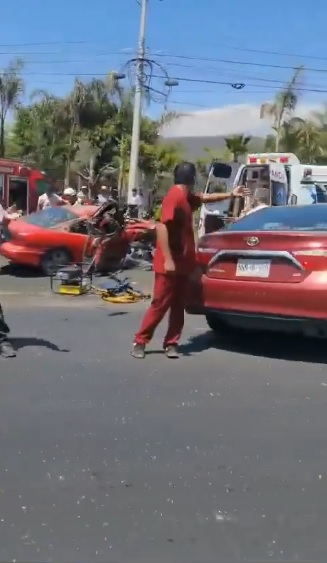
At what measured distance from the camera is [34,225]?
13.1 m

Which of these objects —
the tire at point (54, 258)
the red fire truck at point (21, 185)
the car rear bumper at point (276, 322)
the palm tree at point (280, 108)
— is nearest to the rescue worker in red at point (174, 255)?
the car rear bumper at point (276, 322)

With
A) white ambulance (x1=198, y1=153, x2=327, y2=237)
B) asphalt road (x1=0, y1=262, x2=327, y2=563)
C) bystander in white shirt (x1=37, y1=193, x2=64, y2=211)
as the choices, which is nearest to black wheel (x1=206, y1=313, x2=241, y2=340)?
asphalt road (x1=0, y1=262, x2=327, y2=563)

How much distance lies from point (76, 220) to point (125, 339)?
5.72 meters

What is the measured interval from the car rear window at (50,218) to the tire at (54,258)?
18.2 inches

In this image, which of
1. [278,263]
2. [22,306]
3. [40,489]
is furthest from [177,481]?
[22,306]

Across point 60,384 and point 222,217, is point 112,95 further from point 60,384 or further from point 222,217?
point 60,384

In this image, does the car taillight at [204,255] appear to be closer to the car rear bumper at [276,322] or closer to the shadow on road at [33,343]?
the car rear bumper at [276,322]

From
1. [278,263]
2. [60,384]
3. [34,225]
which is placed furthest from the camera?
[34,225]

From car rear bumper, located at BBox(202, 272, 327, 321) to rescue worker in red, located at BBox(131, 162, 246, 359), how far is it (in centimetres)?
31

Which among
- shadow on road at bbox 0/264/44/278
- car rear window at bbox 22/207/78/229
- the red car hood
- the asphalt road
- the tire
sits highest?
car rear window at bbox 22/207/78/229

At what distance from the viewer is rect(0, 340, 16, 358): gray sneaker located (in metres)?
6.74

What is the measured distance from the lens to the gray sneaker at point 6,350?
6742 millimetres

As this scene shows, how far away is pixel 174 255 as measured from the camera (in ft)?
22.1

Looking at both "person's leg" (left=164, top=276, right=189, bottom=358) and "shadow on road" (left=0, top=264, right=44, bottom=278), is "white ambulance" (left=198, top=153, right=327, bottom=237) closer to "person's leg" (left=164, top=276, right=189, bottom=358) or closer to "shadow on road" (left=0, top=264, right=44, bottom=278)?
"shadow on road" (left=0, top=264, right=44, bottom=278)
